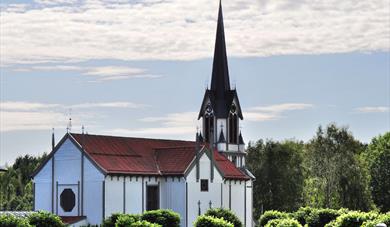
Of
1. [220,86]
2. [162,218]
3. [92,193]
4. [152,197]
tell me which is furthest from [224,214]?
[220,86]

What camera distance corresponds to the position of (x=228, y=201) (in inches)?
2980

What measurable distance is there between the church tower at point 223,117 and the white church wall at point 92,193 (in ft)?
58.9

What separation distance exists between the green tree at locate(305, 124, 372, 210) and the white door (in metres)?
33.7

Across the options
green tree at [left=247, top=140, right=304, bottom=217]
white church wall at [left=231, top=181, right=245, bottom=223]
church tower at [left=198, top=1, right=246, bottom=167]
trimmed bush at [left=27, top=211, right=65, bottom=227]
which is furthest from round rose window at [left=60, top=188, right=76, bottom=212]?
green tree at [left=247, top=140, right=304, bottom=217]

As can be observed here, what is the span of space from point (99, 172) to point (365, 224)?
86.3ft

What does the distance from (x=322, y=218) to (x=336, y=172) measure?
29.9 m

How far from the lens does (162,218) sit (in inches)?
2349

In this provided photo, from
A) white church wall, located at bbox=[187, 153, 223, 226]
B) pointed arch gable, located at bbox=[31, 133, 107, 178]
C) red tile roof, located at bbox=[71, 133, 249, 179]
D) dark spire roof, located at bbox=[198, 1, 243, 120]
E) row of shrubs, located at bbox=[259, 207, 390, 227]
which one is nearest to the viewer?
row of shrubs, located at bbox=[259, 207, 390, 227]

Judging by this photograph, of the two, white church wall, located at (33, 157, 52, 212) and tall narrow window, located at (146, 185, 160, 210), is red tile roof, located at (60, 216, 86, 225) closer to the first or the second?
white church wall, located at (33, 157, 52, 212)

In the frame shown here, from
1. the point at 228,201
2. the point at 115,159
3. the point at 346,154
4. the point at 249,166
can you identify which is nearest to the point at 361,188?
the point at 346,154

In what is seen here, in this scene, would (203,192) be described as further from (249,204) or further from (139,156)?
(249,204)

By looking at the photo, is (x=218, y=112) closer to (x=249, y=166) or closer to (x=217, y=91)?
(x=217, y=91)

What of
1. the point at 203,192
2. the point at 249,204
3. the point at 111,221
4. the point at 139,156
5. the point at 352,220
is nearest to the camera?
the point at 352,220

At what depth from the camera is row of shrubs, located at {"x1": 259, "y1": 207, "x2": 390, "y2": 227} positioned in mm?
48819
